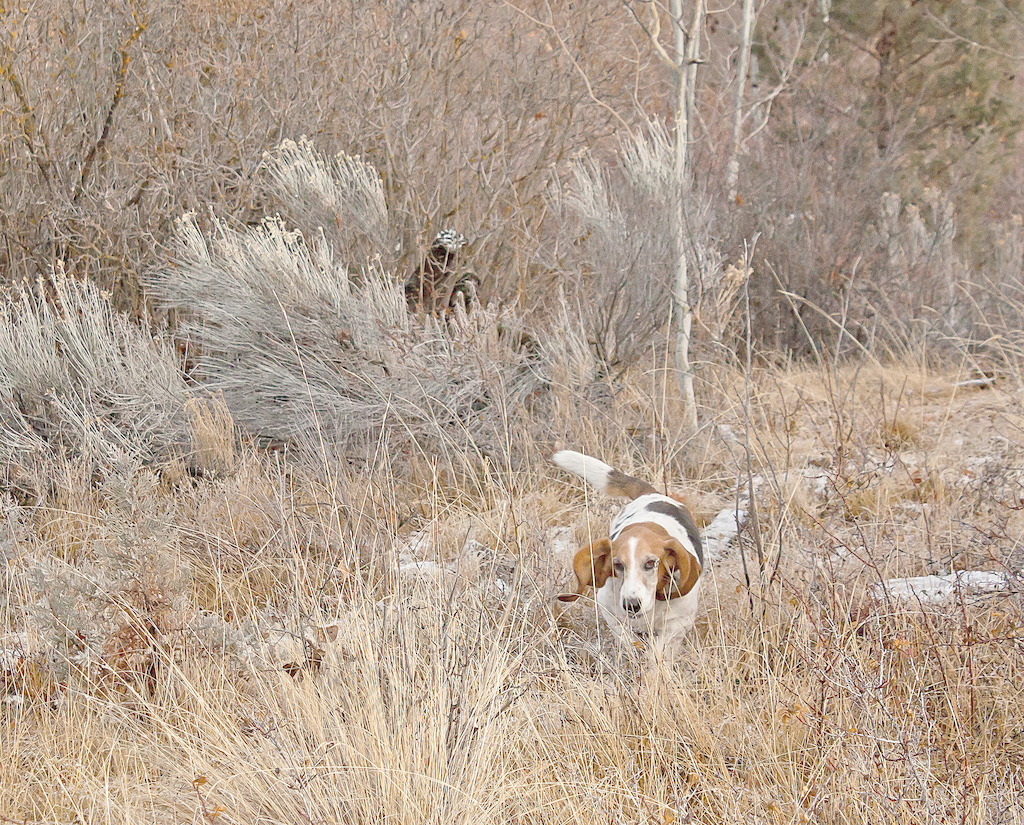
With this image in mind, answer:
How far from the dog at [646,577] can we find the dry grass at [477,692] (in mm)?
102

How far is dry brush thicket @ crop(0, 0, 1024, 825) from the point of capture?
7.37 ft

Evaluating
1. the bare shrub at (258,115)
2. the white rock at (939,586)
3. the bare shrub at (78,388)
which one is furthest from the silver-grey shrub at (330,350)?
the white rock at (939,586)

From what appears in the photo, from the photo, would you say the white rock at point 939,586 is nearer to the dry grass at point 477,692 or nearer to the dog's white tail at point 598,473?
the dry grass at point 477,692

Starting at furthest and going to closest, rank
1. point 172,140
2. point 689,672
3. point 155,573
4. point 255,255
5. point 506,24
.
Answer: point 506,24 < point 172,140 < point 255,255 < point 155,573 < point 689,672

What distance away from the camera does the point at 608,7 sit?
22.9ft

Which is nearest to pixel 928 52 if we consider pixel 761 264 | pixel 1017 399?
pixel 761 264

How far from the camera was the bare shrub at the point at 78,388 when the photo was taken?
4746 millimetres

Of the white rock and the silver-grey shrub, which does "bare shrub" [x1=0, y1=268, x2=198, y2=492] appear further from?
the white rock

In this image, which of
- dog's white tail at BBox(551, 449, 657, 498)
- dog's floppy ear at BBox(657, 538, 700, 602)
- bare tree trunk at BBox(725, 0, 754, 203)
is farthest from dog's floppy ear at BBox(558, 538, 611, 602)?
bare tree trunk at BBox(725, 0, 754, 203)

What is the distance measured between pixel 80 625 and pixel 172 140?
3694 millimetres

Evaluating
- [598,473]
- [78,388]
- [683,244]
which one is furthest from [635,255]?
[78,388]

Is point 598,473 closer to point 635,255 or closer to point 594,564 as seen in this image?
point 594,564

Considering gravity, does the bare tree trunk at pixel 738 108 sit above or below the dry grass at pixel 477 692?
above

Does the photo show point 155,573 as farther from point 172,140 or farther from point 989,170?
point 989,170
